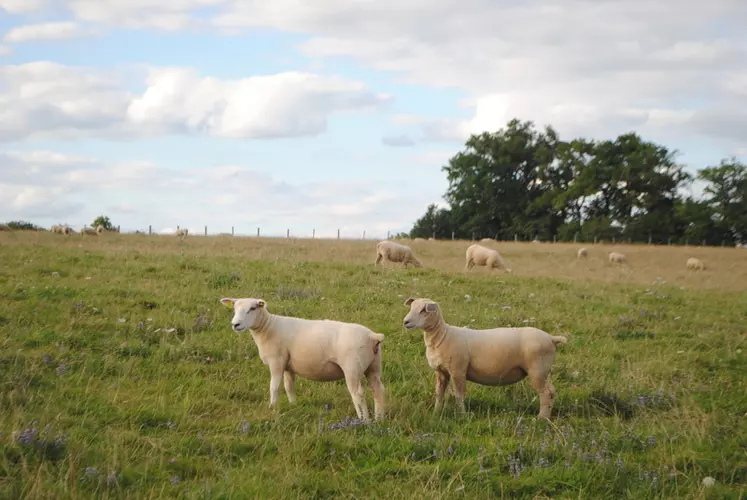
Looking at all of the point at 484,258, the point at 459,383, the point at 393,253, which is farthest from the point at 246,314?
the point at 484,258

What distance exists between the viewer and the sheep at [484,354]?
9266mm

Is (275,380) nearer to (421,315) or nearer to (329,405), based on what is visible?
(329,405)

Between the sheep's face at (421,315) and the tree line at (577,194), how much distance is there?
65.8 m

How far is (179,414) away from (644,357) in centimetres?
839

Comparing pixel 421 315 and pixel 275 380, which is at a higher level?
pixel 421 315

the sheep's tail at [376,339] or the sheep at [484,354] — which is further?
the sheep at [484,354]

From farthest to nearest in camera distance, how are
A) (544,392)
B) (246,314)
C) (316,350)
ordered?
(246,314), (544,392), (316,350)

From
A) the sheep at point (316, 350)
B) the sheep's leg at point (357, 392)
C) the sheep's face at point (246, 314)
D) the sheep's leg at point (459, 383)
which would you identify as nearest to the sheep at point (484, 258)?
the sheep's leg at point (459, 383)

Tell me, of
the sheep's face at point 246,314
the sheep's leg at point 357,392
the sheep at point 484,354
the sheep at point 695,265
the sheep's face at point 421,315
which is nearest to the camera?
the sheep's leg at point 357,392

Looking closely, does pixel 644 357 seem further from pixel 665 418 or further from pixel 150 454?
pixel 150 454

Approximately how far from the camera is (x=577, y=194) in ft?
254

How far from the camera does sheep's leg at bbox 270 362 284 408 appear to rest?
29.5ft

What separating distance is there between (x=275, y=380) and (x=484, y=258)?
22474 mm

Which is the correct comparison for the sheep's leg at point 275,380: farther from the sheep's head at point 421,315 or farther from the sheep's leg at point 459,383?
the sheep's leg at point 459,383
